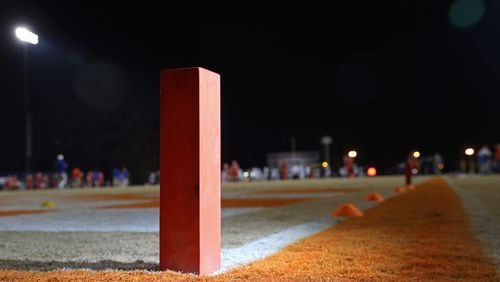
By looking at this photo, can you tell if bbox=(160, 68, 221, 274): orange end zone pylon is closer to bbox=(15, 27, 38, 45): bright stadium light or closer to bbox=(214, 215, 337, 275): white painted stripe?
bbox=(214, 215, 337, 275): white painted stripe

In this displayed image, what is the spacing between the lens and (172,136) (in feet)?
16.9

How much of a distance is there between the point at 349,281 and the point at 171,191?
1.76 metres

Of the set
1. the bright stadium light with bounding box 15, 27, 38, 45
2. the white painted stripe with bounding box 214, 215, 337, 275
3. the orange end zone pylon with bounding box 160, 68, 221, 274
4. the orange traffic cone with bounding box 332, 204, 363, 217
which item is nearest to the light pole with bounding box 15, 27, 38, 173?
the bright stadium light with bounding box 15, 27, 38, 45

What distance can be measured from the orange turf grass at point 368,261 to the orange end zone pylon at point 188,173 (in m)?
0.22

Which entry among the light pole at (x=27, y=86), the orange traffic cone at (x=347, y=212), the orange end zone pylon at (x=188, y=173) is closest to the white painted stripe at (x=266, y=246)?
the orange end zone pylon at (x=188, y=173)

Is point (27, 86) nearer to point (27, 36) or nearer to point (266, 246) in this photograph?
point (27, 36)

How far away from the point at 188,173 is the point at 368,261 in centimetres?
209

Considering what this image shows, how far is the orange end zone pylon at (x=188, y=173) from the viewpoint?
4977 mm

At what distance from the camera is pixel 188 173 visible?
5.04 m

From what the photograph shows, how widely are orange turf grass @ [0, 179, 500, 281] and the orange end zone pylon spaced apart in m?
0.22

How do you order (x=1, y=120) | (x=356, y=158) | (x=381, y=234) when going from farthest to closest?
1. (x=356, y=158)
2. (x=1, y=120)
3. (x=381, y=234)

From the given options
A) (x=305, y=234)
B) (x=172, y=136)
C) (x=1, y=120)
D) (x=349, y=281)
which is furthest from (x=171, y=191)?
(x=1, y=120)

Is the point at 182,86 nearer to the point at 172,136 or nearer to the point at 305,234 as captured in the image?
the point at 172,136

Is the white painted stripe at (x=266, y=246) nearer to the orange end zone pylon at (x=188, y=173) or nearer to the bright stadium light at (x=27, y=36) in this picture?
the orange end zone pylon at (x=188, y=173)
